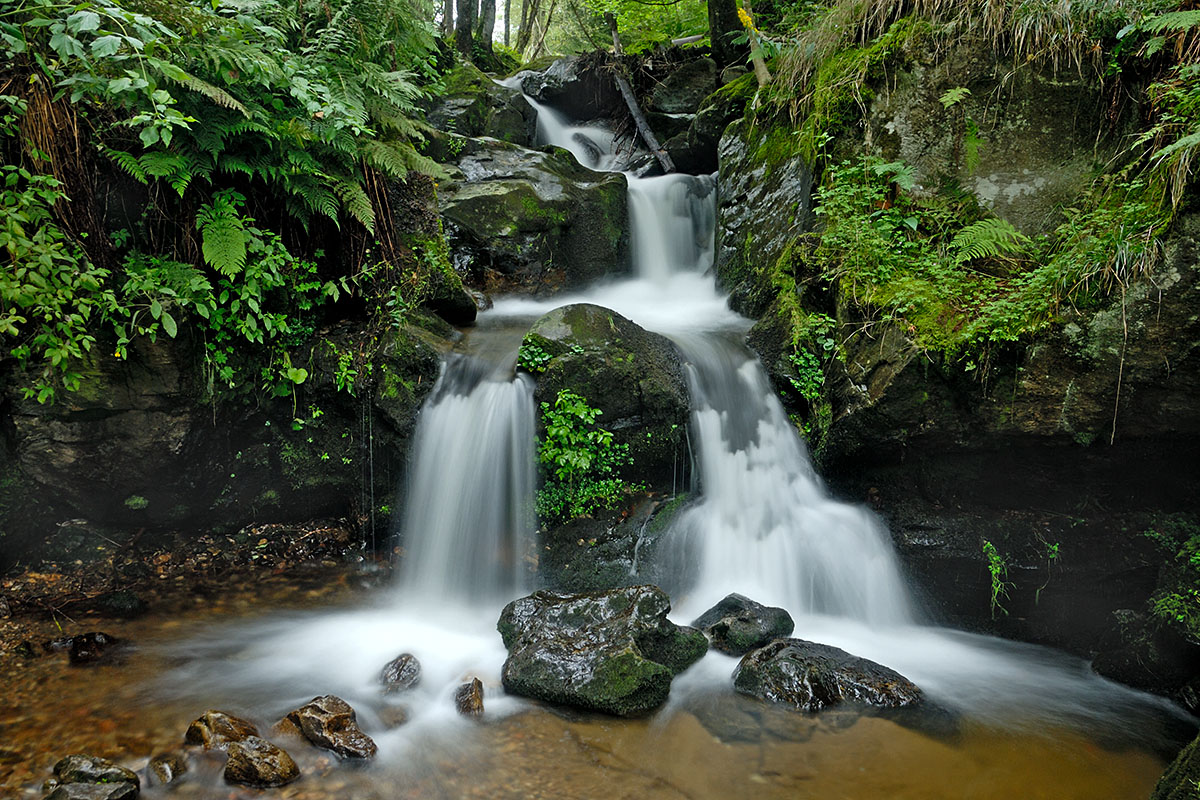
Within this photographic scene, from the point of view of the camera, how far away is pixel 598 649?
12.3 ft

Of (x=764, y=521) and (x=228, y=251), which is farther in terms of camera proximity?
(x=764, y=521)

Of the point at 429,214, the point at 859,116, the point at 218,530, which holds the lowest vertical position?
the point at 218,530

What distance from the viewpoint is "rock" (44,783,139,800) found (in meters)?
2.60

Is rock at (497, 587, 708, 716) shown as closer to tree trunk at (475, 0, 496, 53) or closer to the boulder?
the boulder

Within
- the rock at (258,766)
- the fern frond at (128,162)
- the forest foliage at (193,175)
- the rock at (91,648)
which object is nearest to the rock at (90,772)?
the rock at (258,766)

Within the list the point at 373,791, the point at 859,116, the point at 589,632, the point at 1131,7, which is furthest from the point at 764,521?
the point at 1131,7

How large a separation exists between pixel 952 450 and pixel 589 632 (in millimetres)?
3015

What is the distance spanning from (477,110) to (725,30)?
4381 mm

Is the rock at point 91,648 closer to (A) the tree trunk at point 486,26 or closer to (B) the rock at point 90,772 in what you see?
(B) the rock at point 90,772

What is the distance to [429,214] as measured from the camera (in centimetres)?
627

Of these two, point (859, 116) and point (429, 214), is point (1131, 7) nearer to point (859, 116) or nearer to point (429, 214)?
point (859, 116)

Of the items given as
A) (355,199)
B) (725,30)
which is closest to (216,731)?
(355,199)

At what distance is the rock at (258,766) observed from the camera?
2846mm

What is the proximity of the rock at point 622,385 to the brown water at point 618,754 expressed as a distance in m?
2.04
